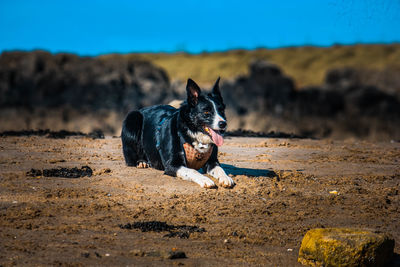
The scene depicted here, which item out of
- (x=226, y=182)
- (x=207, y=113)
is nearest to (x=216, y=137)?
(x=207, y=113)

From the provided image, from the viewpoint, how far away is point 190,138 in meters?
8.45

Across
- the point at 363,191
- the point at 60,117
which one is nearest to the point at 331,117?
the point at 60,117

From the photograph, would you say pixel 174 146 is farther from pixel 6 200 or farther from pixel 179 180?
pixel 6 200

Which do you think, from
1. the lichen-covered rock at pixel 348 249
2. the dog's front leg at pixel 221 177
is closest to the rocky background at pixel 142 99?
the dog's front leg at pixel 221 177

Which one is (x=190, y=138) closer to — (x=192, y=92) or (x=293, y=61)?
(x=192, y=92)

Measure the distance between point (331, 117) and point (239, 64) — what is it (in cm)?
3622

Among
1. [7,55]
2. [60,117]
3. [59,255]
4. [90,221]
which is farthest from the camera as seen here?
[7,55]

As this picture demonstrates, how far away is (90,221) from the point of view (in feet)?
22.0

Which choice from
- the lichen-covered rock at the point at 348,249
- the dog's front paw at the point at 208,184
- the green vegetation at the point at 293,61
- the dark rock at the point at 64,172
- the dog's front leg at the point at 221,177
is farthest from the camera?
the green vegetation at the point at 293,61

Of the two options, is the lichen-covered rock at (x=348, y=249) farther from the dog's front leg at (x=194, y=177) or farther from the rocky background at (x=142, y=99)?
the rocky background at (x=142, y=99)

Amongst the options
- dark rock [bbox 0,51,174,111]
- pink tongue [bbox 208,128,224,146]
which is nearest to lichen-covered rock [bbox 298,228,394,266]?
pink tongue [bbox 208,128,224,146]

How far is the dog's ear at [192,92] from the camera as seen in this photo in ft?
27.1

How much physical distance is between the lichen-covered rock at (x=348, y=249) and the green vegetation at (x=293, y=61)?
1982 inches

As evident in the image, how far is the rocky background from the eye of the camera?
105 feet
